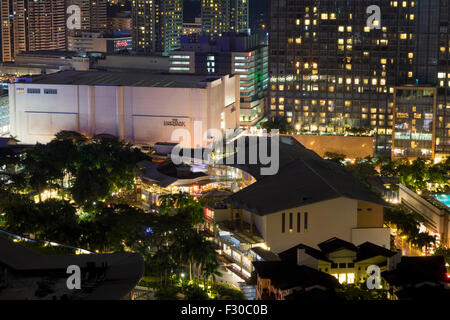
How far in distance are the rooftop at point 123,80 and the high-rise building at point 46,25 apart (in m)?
50.2

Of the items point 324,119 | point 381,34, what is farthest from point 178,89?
point 381,34

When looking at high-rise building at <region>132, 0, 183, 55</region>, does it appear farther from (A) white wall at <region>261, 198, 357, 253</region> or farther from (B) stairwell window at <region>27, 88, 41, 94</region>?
(A) white wall at <region>261, 198, 357, 253</region>

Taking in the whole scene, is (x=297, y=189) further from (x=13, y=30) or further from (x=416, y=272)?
(x=13, y=30)

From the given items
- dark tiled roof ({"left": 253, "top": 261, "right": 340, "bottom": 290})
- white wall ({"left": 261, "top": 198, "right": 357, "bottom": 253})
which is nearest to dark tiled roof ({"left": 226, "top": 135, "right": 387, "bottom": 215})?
white wall ({"left": 261, "top": 198, "right": 357, "bottom": 253})

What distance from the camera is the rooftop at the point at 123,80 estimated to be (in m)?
64.7

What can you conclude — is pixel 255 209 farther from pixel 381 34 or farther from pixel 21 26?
pixel 21 26

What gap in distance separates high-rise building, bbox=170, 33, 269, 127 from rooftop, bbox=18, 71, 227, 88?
9.44 m

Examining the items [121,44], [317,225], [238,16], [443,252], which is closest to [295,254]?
[317,225]

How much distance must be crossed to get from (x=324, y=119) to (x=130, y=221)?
36317mm

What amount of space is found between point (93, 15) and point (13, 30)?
12540mm

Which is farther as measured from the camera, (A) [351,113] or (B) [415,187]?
(A) [351,113]

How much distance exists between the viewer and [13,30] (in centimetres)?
11894
